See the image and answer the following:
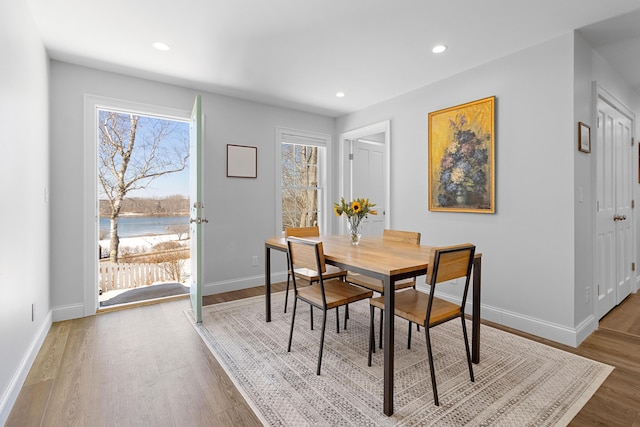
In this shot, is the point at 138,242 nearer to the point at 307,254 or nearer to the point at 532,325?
the point at 307,254

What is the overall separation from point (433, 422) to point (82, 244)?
3.26m

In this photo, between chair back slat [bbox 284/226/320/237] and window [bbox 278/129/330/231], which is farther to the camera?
window [bbox 278/129/330/231]

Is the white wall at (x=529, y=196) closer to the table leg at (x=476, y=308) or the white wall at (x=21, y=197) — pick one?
the table leg at (x=476, y=308)

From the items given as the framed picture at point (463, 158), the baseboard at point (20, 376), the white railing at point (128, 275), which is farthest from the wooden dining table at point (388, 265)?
the white railing at point (128, 275)

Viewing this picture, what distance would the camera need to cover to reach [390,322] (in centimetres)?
158

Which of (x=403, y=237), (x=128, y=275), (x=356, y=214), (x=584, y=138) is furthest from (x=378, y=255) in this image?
(x=128, y=275)

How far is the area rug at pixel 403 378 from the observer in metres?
1.58

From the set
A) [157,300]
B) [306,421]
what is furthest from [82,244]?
[306,421]

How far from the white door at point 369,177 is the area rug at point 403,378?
2.24 meters

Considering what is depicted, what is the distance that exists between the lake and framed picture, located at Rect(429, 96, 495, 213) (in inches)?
183

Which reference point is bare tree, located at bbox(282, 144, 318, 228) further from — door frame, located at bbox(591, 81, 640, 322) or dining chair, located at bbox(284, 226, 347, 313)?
door frame, located at bbox(591, 81, 640, 322)

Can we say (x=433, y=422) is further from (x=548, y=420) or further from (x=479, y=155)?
(x=479, y=155)

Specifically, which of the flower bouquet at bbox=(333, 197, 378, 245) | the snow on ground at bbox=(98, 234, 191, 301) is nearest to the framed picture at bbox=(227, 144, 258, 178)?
the flower bouquet at bbox=(333, 197, 378, 245)

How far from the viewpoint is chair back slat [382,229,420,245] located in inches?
101
